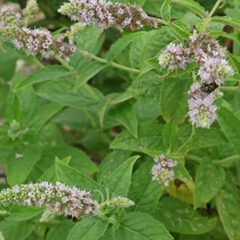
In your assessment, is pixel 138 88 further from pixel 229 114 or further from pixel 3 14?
pixel 3 14

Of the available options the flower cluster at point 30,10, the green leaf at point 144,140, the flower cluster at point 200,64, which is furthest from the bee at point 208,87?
the flower cluster at point 30,10

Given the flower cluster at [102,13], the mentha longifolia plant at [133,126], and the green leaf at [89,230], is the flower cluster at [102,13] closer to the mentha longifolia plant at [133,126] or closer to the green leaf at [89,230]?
the mentha longifolia plant at [133,126]

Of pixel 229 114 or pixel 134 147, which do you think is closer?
pixel 229 114

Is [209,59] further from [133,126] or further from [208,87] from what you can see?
[133,126]

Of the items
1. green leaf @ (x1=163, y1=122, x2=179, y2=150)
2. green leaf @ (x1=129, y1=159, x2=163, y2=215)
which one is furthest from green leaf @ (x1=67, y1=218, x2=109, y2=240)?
green leaf @ (x1=163, y1=122, x2=179, y2=150)

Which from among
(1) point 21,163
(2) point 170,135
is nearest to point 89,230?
(2) point 170,135

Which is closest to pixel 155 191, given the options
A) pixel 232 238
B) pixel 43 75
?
pixel 232 238

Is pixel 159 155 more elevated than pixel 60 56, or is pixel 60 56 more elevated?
pixel 60 56
